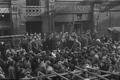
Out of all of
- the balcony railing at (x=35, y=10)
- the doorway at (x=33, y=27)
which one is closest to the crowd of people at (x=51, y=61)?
the balcony railing at (x=35, y=10)

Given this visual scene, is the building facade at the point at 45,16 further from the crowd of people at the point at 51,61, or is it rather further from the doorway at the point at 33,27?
the crowd of people at the point at 51,61

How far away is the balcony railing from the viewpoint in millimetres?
26716

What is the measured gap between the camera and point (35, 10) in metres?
27.0

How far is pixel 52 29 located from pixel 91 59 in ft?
45.1

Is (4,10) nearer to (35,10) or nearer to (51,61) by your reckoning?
(35,10)

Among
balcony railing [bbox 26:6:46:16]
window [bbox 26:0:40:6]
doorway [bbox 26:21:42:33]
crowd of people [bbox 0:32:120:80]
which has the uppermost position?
window [bbox 26:0:40:6]

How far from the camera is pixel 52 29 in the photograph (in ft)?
90.6

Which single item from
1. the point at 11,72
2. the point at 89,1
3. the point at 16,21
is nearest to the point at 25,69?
the point at 11,72

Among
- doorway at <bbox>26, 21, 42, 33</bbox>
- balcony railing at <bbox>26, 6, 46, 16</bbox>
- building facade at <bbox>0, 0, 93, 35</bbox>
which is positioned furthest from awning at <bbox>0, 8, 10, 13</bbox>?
doorway at <bbox>26, 21, 42, 33</bbox>

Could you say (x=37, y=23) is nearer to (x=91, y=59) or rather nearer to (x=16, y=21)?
(x=16, y=21)

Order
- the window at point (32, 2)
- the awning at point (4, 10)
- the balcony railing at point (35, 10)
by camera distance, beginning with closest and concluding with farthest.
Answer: the awning at point (4, 10)
the balcony railing at point (35, 10)
the window at point (32, 2)

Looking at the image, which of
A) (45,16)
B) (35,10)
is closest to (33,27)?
(45,16)

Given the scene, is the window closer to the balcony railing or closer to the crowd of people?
the balcony railing

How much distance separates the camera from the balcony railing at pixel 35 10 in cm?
2672
